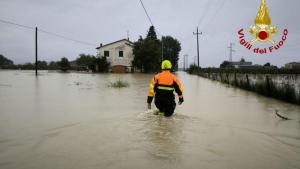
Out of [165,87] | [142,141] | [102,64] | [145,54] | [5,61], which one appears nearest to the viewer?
[142,141]

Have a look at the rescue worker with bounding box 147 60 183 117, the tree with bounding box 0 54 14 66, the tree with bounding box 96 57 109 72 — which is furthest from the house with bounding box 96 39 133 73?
the tree with bounding box 0 54 14 66

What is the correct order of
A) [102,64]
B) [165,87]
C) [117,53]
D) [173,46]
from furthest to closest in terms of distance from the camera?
1. [173,46]
2. [117,53]
3. [102,64]
4. [165,87]

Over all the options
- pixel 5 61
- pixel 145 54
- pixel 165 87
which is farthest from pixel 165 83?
pixel 5 61

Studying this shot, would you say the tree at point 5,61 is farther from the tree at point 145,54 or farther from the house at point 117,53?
the tree at point 145,54

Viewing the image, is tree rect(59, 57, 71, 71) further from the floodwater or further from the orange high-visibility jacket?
the orange high-visibility jacket

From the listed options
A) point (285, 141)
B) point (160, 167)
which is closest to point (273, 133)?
point (285, 141)

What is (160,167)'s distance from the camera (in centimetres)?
457

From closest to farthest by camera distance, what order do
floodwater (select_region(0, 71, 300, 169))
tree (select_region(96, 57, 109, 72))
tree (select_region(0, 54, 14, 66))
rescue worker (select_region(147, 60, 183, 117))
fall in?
1. floodwater (select_region(0, 71, 300, 169))
2. rescue worker (select_region(147, 60, 183, 117))
3. tree (select_region(96, 57, 109, 72))
4. tree (select_region(0, 54, 14, 66))

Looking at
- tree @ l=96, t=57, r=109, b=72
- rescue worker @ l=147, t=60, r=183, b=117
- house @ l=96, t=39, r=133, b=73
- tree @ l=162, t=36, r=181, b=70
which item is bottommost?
rescue worker @ l=147, t=60, r=183, b=117

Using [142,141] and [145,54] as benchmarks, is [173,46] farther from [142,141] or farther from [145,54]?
[142,141]

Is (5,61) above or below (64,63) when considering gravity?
above

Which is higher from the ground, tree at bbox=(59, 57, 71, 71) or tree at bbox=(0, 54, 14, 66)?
tree at bbox=(0, 54, 14, 66)

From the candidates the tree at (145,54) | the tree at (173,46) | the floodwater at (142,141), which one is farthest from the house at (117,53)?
the floodwater at (142,141)

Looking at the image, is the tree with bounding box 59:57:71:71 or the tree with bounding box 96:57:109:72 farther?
the tree with bounding box 59:57:71:71
